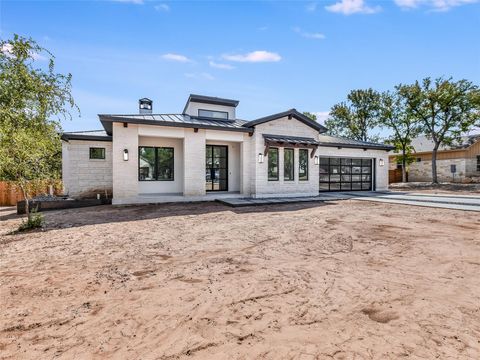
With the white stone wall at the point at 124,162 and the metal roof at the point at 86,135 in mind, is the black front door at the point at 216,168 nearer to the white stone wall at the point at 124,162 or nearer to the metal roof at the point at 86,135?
the white stone wall at the point at 124,162

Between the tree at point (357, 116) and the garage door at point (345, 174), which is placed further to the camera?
the tree at point (357, 116)

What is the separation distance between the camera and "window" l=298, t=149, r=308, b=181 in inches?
551

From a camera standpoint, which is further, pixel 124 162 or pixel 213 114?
pixel 213 114

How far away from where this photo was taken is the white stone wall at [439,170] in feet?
80.7

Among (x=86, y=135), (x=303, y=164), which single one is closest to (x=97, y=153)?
(x=86, y=135)

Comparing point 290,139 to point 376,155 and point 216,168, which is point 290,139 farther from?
point 376,155

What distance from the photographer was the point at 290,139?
1355cm

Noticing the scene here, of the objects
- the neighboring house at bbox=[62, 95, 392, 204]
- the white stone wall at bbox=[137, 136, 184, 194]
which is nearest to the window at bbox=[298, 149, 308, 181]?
the neighboring house at bbox=[62, 95, 392, 204]

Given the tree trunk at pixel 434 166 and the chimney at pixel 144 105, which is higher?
the chimney at pixel 144 105

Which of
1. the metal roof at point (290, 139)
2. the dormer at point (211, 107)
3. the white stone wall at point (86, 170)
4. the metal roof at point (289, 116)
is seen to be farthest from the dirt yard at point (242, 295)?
the dormer at point (211, 107)

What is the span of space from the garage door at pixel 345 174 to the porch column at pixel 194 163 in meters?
8.46

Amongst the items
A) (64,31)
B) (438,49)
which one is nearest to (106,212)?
(64,31)

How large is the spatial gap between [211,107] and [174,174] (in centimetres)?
476

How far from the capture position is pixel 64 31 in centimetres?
762
